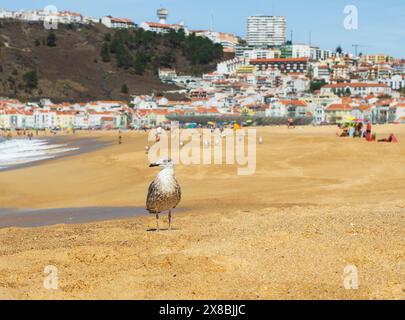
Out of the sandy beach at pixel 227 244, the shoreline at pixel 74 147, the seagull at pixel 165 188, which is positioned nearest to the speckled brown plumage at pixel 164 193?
the seagull at pixel 165 188

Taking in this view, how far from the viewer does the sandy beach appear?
23.8ft

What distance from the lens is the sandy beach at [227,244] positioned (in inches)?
285

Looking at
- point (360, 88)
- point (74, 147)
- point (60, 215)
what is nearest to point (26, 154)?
point (74, 147)

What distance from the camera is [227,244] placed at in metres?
9.58

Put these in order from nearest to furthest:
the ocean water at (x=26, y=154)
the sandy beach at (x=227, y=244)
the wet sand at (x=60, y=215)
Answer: the sandy beach at (x=227, y=244), the wet sand at (x=60, y=215), the ocean water at (x=26, y=154)

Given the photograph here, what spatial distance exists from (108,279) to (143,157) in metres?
26.7

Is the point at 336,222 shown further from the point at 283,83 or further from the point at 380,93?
the point at 283,83

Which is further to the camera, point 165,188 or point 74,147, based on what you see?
point 74,147

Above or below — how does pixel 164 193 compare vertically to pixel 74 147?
above

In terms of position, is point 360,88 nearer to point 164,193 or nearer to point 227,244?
point 164,193

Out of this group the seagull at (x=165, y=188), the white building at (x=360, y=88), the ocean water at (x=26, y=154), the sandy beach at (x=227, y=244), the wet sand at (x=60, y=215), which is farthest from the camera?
the white building at (x=360, y=88)

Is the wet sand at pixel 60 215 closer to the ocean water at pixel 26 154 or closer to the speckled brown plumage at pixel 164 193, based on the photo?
the speckled brown plumage at pixel 164 193

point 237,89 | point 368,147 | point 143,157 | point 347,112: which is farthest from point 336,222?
point 237,89

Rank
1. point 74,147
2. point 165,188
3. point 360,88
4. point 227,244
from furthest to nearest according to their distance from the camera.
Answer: point 360,88 → point 74,147 → point 165,188 → point 227,244
